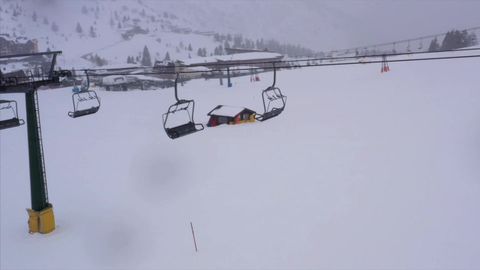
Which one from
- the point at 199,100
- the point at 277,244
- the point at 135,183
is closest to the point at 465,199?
the point at 277,244

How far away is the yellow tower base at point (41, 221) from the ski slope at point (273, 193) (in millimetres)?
342

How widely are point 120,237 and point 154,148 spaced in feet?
35.0

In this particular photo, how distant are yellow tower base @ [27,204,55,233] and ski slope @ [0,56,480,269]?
13.5 inches

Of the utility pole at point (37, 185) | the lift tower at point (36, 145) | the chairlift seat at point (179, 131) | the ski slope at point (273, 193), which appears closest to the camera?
the chairlift seat at point (179, 131)

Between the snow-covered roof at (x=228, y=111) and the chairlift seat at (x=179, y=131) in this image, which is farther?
the snow-covered roof at (x=228, y=111)

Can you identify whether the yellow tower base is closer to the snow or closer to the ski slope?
the ski slope

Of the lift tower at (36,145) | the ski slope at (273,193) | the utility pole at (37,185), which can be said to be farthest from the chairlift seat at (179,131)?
the utility pole at (37,185)

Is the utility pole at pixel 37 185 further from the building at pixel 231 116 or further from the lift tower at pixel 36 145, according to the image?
the building at pixel 231 116

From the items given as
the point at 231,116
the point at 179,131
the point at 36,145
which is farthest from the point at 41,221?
the point at 231,116

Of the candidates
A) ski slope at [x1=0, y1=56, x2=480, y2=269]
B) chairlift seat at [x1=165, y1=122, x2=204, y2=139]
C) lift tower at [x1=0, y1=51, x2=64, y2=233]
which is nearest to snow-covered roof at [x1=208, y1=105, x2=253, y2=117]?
ski slope at [x1=0, y1=56, x2=480, y2=269]

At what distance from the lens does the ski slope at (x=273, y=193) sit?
8.83 metres

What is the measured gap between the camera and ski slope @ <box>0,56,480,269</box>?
883cm

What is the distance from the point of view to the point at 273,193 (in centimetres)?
1232

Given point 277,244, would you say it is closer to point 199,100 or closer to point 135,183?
point 135,183
